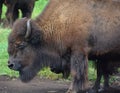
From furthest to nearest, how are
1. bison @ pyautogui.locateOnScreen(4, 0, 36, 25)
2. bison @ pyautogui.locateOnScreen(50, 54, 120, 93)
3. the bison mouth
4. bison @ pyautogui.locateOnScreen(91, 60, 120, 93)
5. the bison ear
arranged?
1. bison @ pyautogui.locateOnScreen(4, 0, 36, 25)
2. bison @ pyautogui.locateOnScreen(91, 60, 120, 93)
3. bison @ pyautogui.locateOnScreen(50, 54, 120, 93)
4. the bison mouth
5. the bison ear

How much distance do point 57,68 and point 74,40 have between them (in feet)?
Answer: 2.90

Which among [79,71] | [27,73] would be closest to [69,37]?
[79,71]

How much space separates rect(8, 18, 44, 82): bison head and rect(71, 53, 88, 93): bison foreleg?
63cm

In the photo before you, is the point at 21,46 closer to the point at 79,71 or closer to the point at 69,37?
the point at 69,37

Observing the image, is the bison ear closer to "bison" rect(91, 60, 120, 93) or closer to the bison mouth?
the bison mouth

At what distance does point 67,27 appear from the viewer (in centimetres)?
919

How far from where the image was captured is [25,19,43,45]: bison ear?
358 inches

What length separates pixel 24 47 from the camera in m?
9.20

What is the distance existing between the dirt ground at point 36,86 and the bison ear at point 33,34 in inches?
42.7

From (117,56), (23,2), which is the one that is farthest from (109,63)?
(23,2)

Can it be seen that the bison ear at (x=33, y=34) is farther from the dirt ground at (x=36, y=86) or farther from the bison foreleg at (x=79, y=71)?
Answer: the dirt ground at (x=36, y=86)

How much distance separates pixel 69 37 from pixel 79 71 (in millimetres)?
622

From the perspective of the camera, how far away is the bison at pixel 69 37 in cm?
913

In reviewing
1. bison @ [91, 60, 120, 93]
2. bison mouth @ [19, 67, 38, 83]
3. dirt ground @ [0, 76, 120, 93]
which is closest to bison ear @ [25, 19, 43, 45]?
bison mouth @ [19, 67, 38, 83]
